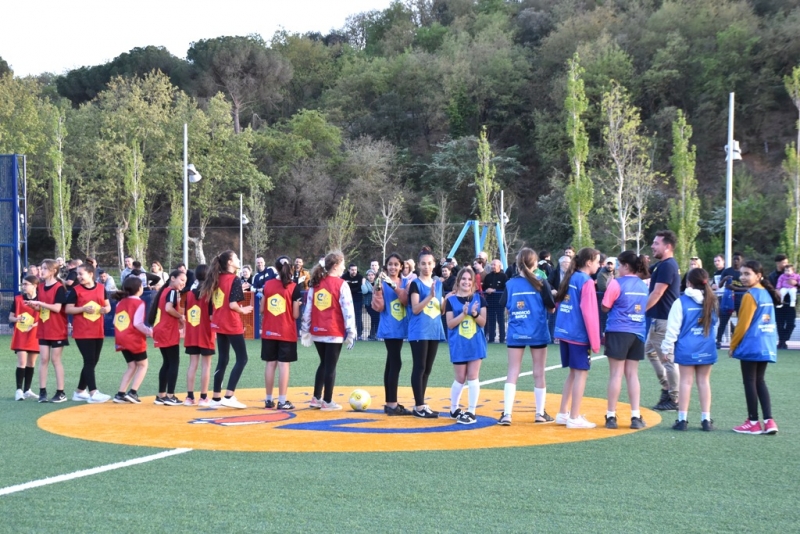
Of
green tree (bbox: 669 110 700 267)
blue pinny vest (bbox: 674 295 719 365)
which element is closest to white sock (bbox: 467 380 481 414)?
blue pinny vest (bbox: 674 295 719 365)

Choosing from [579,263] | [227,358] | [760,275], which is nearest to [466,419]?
[579,263]

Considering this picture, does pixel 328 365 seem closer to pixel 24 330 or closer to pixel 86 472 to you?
pixel 86 472

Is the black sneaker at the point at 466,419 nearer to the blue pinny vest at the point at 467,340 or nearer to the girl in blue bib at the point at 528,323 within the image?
the girl in blue bib at the point at 528,323

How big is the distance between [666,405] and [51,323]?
771 cm

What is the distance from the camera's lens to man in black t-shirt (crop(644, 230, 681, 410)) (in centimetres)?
936

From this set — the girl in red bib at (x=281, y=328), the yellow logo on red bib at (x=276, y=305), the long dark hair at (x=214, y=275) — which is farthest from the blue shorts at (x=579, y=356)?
the long dark hair at (x=214, y=275)

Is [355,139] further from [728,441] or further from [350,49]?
[728,441]

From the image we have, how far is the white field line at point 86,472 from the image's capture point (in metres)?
6.15

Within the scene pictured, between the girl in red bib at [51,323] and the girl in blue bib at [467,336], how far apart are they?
16.8ft

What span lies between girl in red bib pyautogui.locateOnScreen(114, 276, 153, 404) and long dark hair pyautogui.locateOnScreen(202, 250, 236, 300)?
1025 mm

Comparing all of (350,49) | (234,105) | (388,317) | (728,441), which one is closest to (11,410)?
(388,317)

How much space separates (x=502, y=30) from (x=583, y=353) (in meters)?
62.3

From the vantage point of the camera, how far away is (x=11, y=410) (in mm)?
10250

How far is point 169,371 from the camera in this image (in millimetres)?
10844
